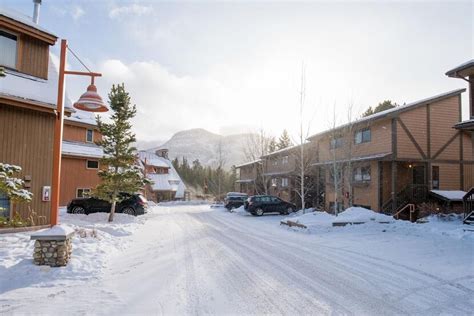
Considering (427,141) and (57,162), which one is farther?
(427,141)

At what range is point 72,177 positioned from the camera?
2467 cm

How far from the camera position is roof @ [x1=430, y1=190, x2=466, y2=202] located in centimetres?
1903

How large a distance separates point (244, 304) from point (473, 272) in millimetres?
5807

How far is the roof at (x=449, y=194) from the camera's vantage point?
19.0 m

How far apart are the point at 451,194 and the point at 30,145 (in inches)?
929

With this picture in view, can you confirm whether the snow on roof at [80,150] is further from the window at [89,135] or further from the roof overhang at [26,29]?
the roof overhang at [26,29]

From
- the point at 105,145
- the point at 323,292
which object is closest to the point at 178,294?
the point at 323,292

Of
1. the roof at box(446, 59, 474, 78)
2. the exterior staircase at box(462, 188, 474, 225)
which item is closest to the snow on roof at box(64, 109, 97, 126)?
the roof at box(446, 59, 474, 78)

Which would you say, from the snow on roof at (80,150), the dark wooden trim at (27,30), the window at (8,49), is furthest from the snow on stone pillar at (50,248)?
the snow on roof at (80,150)

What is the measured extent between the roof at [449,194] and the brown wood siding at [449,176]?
0.64 m

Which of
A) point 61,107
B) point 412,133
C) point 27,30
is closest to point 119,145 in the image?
point 27,30

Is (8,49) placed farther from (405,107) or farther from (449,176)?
(449,176)

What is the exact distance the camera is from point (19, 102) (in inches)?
456

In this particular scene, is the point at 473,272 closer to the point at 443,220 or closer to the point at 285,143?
the point at 443,220
